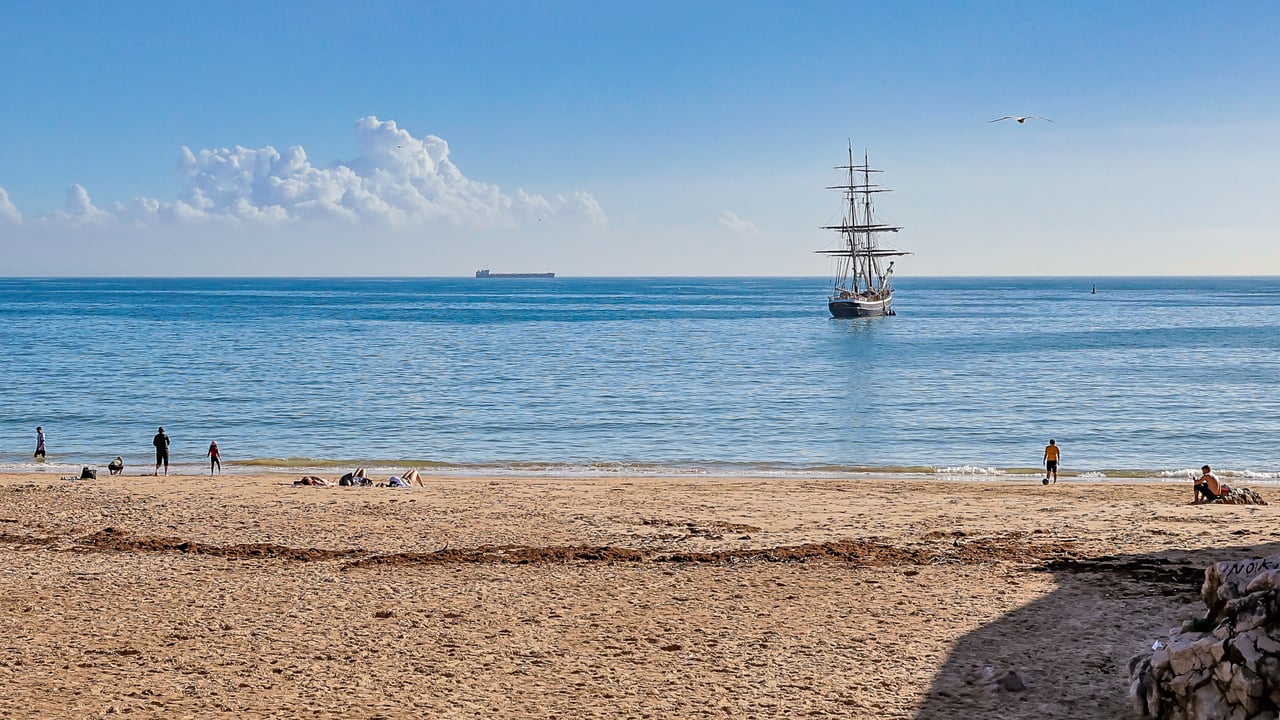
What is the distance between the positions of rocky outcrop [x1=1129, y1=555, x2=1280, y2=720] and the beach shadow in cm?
89

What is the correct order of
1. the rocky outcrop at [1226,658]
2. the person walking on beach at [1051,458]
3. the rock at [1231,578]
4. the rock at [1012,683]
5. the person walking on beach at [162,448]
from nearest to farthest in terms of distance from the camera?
the rocky outcrop at [1226,658] → the rock at [1231,578] → the rock at [1012,683] → the person walking on beach at [1051,458] → the person walking on beach at [162,448]

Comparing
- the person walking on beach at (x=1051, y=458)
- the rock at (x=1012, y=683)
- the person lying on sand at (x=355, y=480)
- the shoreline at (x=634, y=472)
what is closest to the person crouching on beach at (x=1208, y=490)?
the person walking on beach at (x=1051, y=458)

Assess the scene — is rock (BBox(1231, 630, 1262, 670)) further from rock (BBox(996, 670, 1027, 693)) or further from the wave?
the wave

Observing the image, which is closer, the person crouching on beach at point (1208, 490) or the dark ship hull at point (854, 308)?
the person crouching on beach at point (1208, 490)

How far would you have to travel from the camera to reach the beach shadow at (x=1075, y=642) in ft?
36.1

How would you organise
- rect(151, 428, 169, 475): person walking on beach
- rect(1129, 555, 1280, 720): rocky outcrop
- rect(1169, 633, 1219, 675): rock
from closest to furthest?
rect(1129, 555, 1280, 720): rocky outcrop, rect(1169, 633, 1219, 675): rock, rect(151, 428, 169, 475): person walking on beach

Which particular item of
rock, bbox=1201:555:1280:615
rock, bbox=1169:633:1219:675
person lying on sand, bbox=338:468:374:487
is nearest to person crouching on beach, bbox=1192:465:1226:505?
rock, bbox=1201:555:1280:615

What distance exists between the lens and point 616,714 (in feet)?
35.6

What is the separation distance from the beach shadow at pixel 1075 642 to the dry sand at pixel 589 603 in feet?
0.15

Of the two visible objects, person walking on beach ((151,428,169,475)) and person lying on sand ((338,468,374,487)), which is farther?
person walking on beach ((151,428,169,475))

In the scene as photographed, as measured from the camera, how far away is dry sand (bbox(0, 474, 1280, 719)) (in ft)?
37.3

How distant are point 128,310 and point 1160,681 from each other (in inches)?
5987

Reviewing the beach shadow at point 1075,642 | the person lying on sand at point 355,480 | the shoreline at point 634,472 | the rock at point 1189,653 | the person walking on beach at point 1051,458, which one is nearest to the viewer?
the rock at point 1189,653

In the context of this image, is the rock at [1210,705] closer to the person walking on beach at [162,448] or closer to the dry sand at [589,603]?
the dry sand at [589,603]
